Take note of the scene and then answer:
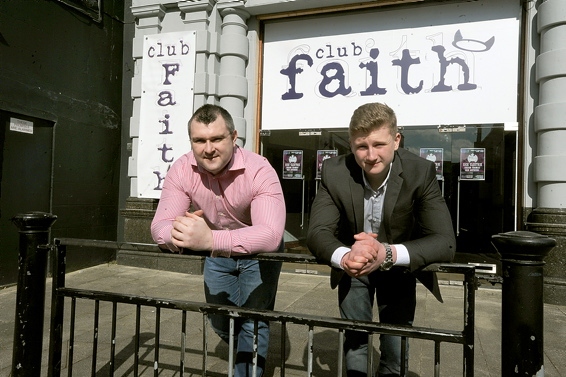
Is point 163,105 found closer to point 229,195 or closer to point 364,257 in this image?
point 229,195

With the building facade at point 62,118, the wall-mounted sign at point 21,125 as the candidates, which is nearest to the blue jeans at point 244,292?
the building facade at point 62,118

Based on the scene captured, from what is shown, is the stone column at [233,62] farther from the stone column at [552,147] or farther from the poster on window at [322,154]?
the stone column at [552,147]

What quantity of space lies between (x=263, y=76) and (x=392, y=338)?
568 centimetres

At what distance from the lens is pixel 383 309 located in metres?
2.41

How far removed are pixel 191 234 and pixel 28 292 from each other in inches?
42.2

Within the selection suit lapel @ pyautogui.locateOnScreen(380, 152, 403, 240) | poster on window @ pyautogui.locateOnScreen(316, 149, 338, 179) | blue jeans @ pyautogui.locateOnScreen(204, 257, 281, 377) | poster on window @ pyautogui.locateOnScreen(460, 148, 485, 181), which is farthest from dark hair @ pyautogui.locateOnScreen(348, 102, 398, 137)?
poster on window @ pyautogui.locateOnScreen(316, 149, 338, 179)

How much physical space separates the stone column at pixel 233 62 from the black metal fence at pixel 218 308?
15.8ft

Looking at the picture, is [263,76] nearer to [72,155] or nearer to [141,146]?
[141,146]

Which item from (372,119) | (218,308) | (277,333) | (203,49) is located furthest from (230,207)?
(203,49)

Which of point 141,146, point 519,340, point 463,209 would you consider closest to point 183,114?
point 141,146

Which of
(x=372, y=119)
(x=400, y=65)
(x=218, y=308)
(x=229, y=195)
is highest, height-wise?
(x=400, y=65)

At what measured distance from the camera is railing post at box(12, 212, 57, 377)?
2213mm

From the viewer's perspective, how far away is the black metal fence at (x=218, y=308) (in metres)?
1.54

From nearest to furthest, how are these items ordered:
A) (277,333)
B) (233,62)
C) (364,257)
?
(364,257) → (277,333) → (233,62)
